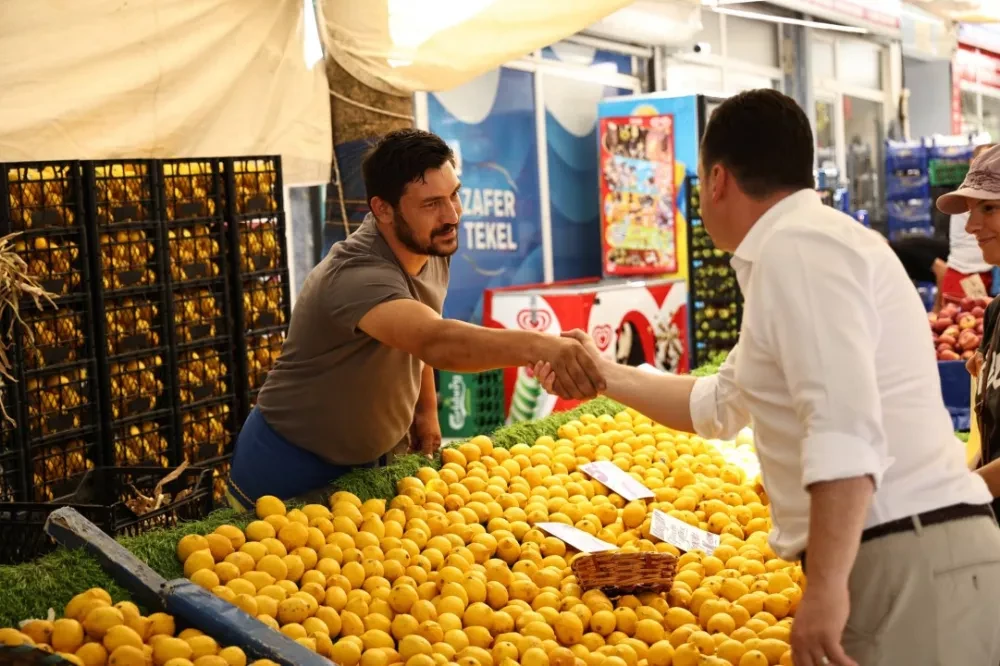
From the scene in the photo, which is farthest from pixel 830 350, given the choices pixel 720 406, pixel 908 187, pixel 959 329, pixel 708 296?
pixel 908 187

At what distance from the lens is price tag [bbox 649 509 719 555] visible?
3.33 meters

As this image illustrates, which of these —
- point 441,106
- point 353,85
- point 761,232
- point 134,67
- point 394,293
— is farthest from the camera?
point 441,106

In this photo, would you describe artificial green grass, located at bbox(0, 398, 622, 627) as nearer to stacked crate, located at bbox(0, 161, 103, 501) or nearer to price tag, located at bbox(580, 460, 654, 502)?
price tag, located at bbox(580, 460, 654, 502)

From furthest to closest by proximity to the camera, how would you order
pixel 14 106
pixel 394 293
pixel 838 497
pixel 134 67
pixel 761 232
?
pixel 134 67 → pixel 14 106 → pixel 394 293 → pixel 761 232 → pixel 838 497

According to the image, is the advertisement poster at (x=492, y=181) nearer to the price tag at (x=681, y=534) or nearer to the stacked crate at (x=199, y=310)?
the stacked crate at (x=199, y=310)

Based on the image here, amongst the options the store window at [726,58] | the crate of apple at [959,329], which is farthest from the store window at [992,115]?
the crate of apple at [959,329]

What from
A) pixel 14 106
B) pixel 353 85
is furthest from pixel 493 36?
pixel 14 106

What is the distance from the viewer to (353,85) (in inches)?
229

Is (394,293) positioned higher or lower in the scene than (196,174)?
lower

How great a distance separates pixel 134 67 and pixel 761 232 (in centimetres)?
364

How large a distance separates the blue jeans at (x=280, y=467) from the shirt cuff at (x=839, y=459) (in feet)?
6.18

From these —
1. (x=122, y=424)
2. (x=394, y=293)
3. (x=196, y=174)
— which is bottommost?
(x=122, y=424)

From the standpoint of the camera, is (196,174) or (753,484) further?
(196,174)

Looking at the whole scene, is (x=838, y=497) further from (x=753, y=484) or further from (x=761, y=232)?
(x=753, y=484)
